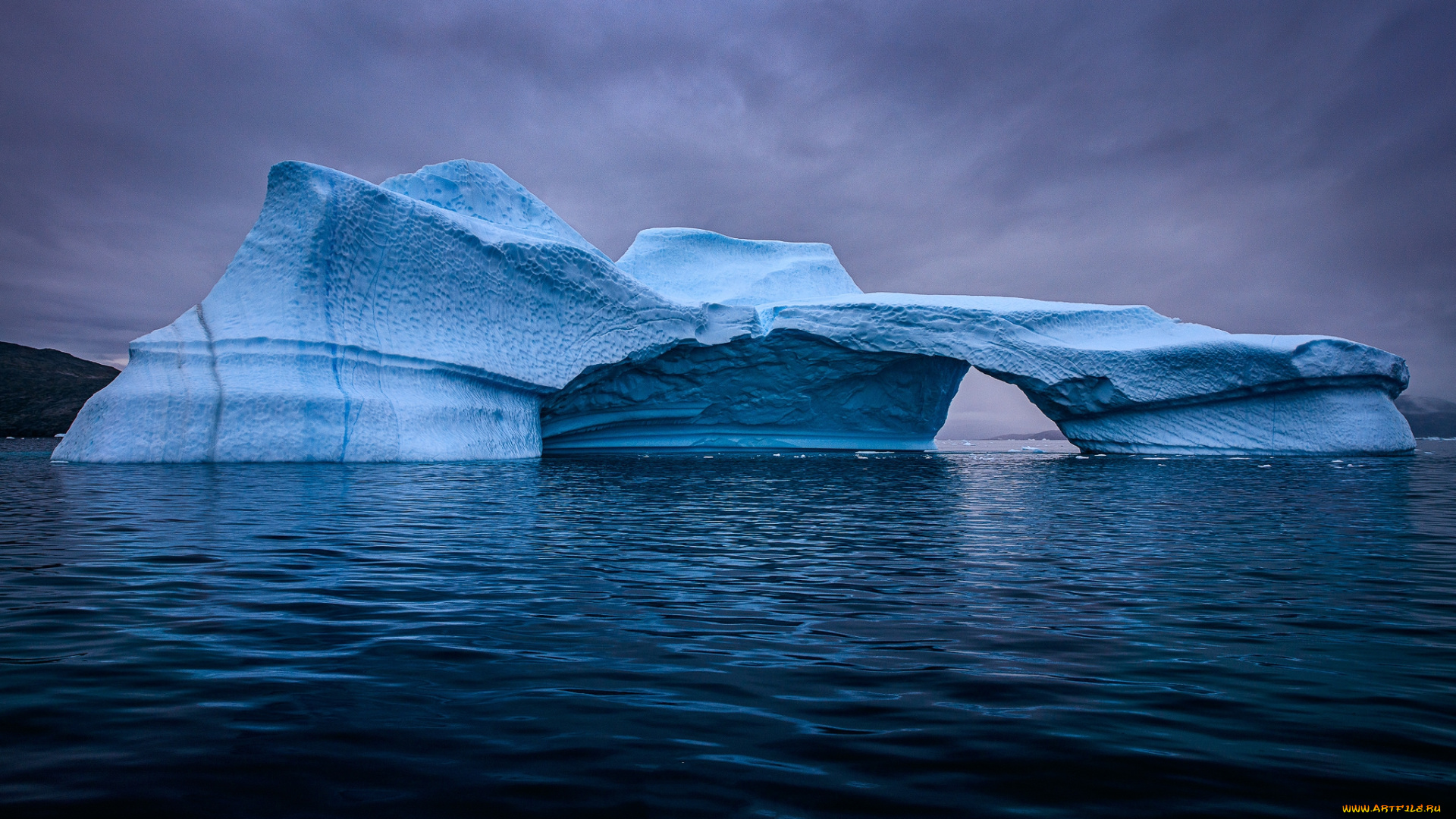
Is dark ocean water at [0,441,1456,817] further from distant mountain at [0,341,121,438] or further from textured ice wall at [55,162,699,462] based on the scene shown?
distant mountain at [0,341,121,438]

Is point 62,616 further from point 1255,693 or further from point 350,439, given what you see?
point 350,439

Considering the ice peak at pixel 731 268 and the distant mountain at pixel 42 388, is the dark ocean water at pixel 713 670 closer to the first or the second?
the ice peak at pixel 731 268

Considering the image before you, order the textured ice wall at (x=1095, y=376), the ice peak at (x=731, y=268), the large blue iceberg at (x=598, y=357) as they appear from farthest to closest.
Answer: the ice peak at (x=731, y=268) → the textured ice wall at (x=1095, y=376) → the large blue iceberg at (x=598, y=357)

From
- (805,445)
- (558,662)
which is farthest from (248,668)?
(805,445)

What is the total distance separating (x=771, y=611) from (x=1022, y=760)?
1.60 meters

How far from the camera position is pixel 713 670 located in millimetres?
2525

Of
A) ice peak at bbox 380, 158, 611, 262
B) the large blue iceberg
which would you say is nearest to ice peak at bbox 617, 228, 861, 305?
the large blue iceberg

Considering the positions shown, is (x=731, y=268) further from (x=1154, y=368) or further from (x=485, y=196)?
(x=1154, y=368)

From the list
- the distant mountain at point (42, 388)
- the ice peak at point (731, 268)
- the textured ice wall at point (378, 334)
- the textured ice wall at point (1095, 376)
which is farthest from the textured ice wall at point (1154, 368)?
the distant mountain at point (42, 388)

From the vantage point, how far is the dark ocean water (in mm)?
1673

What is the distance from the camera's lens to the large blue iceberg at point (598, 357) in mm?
12906

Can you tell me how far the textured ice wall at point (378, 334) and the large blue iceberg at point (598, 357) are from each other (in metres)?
0.04

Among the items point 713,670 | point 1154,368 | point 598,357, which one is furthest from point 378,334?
point 1154,368

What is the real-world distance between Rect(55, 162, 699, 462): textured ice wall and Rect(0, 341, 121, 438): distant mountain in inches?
1518
